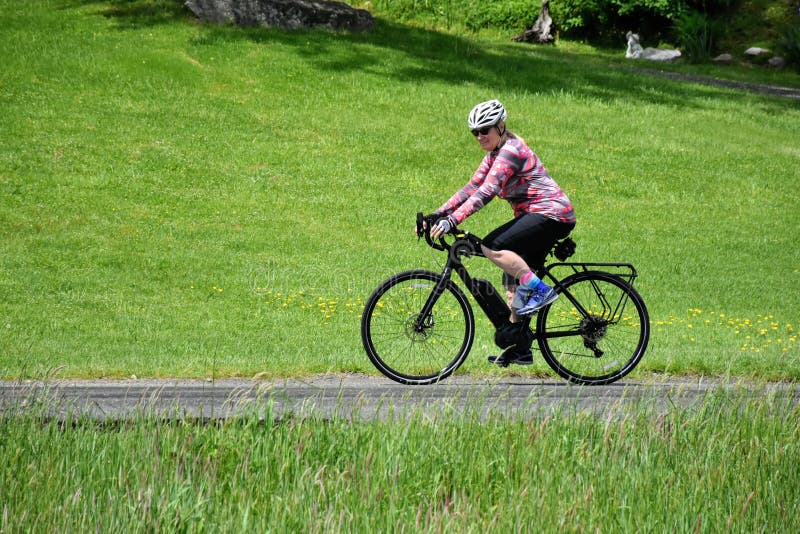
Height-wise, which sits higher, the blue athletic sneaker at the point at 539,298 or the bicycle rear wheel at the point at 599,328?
the blue athletic sneaker at the point at 539,298

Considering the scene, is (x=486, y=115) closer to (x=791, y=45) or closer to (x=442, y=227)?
(x=442, y=227)

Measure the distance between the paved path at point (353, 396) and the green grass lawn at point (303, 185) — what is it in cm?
47

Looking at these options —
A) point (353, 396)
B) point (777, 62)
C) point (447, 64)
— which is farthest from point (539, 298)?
point (777, 62)

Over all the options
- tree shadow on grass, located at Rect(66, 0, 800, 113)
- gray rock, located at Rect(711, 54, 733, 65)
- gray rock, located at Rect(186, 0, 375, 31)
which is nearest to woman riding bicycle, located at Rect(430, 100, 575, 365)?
tree shadow on grass, located at Rect(66, 0, 800, 113)

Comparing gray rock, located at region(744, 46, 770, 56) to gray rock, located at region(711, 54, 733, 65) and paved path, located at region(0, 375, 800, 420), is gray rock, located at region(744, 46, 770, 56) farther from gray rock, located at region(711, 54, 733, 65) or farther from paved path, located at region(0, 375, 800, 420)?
paved path, located at region(0, 375, 800, 420)

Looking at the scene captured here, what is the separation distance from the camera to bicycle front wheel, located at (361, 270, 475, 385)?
23.7 ft

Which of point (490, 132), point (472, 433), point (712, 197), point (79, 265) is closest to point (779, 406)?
point (472, 433)

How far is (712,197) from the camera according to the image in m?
16.7

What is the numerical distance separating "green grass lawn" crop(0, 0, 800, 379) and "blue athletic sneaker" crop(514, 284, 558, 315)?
114cm

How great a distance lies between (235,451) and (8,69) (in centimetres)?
1689

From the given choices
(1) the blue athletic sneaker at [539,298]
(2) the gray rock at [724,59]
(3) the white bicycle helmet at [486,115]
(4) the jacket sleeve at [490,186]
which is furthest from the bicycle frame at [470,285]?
(2) the gray rock at [724,59]

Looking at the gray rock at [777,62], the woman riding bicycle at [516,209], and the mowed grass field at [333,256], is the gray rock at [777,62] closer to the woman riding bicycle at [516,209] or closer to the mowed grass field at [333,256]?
the mowed grass field at [333,256]

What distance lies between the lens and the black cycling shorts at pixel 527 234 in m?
7.16

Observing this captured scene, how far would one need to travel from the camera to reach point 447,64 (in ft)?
74.9
